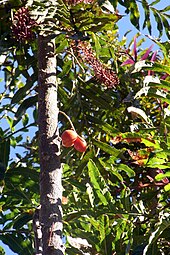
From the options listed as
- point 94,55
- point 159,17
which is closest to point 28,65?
point 94,55

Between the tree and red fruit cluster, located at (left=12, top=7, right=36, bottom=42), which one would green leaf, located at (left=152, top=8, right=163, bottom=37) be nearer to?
the tree

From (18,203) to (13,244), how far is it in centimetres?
14

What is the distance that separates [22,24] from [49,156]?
0.30m

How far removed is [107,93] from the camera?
5.45ft

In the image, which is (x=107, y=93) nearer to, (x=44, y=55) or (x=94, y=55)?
(x=94, y=55)

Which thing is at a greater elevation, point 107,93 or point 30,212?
point 107,93

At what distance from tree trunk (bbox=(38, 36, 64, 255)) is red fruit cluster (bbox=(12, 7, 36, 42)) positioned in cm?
6

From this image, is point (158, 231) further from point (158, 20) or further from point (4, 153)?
point (158, 20)

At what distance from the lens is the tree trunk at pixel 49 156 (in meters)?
1.02

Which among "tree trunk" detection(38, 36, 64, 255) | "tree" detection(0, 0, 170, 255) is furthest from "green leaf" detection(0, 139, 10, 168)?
"tree trunk" detection(38, 36, 64, 255)

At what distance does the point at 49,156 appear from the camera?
1125 millimetres

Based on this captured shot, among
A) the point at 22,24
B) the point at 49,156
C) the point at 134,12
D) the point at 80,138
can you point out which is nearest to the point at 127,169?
the point at 80,138

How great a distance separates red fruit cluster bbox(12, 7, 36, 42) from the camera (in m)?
1.22

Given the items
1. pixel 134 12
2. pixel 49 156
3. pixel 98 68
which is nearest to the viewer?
pixel 49 156
